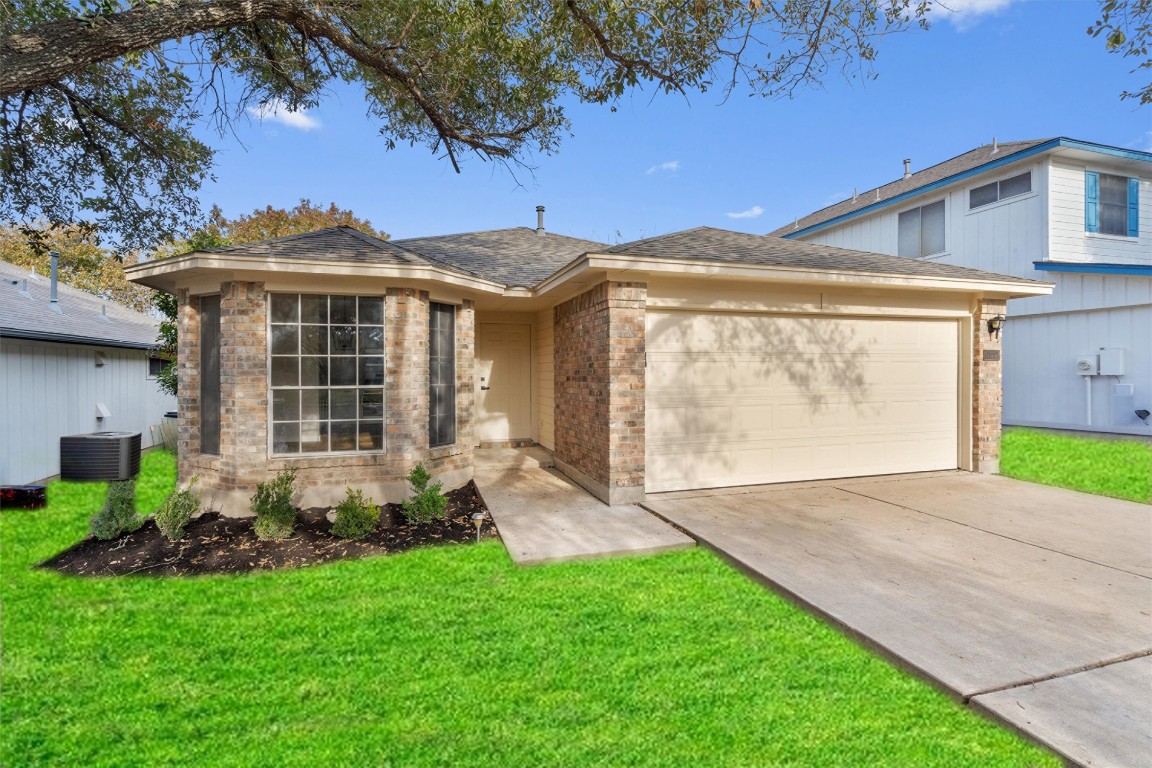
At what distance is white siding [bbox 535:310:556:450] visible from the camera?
956cm

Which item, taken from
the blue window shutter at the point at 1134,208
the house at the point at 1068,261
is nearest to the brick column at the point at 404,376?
the house at the point at 1068,261

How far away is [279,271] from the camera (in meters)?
6.15

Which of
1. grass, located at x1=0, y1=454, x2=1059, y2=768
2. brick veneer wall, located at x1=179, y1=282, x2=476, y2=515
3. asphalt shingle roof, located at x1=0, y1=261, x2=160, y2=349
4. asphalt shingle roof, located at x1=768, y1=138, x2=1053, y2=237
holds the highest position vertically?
asphalt shingle roof, located at x1=768, y1=138, x2=1053, y2=237

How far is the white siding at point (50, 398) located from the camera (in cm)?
807

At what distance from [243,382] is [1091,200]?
Result: 17108mm

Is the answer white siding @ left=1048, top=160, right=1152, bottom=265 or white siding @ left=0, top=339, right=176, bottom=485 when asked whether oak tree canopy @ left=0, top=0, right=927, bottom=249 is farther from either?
white siding @ left=1048, top=160, right=1152, bottom=265

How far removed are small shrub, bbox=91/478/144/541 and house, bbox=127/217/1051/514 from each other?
34.2 inches

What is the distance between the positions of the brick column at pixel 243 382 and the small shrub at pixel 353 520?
1.35m

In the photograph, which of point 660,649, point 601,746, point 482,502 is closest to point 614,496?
point 482,502

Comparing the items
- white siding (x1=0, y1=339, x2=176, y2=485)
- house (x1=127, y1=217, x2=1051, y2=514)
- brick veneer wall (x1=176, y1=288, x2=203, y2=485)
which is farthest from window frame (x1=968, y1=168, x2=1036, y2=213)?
white siding (x1=0, y1=339, x2=176, y2=485)

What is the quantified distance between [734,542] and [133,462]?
10334 millimetres

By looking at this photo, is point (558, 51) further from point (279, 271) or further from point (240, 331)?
point (240, 331)

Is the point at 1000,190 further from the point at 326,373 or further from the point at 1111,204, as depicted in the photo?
the point at 326,373

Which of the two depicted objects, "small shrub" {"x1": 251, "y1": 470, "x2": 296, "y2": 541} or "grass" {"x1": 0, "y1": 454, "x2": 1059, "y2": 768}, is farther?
"small shrub" {"x1": 251, "y1": 470, "x2": 296, "y2": 541}
